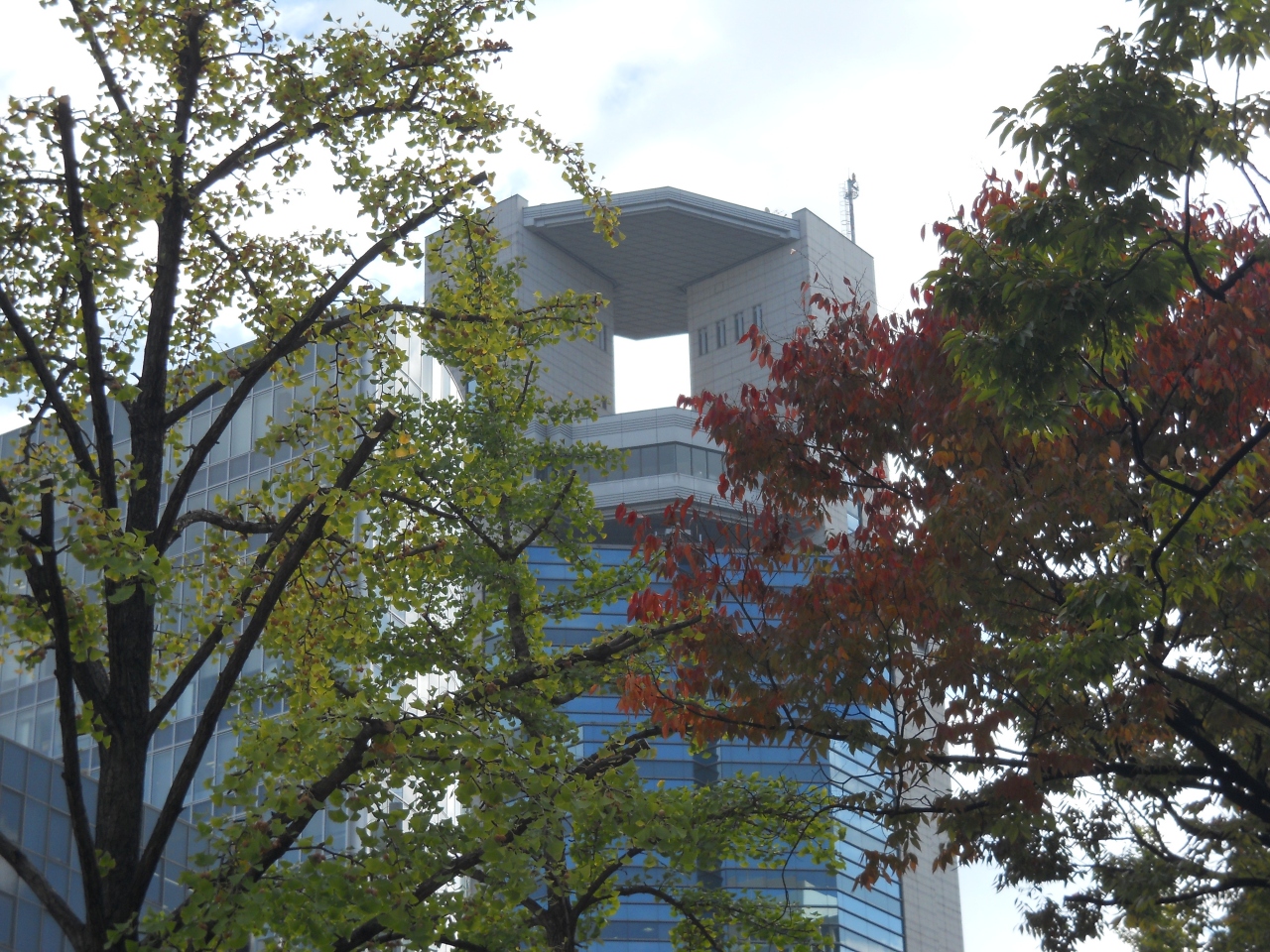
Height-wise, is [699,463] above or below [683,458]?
A: below

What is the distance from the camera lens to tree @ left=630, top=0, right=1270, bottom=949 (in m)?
8.55

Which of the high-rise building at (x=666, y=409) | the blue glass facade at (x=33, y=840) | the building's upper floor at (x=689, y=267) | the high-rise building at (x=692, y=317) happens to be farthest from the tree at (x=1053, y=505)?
the building's upper floor at (x=689, y=267)

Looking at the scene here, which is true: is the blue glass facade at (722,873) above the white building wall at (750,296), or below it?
below

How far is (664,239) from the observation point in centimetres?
9631

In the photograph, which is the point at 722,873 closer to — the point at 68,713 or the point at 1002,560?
the point at 1002,560

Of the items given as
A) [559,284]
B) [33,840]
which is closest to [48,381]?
[33,840]

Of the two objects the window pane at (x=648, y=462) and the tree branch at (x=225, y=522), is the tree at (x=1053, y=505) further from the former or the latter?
the window pane at (x=648, y=462)

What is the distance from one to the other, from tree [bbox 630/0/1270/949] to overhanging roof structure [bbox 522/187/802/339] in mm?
79739

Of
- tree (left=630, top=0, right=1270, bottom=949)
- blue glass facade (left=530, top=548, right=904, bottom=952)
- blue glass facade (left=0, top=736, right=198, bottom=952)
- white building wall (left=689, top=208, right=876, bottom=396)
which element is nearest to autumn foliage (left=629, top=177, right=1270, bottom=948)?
tree (left=630, top=0, right=1270, bottom=949)

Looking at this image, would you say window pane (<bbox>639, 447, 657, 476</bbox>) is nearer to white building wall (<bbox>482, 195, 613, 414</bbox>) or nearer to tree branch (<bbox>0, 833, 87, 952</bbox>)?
white building wall (<bbox>482, 195, 613, 414</bbox>)

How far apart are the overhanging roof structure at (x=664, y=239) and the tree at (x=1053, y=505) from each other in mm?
79739

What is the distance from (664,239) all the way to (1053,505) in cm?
Answer: 8762

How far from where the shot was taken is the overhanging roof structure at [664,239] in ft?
306

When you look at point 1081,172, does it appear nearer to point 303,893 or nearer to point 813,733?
point 813,733
